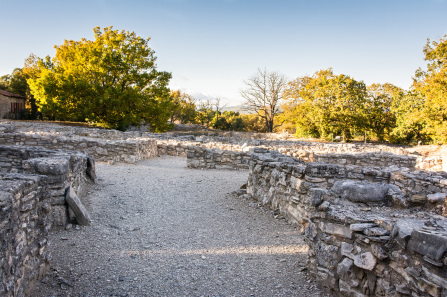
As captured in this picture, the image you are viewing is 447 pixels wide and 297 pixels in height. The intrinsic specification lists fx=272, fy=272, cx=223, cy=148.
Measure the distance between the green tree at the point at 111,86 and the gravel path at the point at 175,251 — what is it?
21.3 m

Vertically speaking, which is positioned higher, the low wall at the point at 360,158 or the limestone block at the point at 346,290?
the low wall at the point at 360,158

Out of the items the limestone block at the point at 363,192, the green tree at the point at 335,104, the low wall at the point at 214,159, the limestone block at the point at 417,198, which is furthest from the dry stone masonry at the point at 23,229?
the green tree at the point at 335,104

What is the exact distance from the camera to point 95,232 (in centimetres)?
513

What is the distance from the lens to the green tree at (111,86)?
27281 mm

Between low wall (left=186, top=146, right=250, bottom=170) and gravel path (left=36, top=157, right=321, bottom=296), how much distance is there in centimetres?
484

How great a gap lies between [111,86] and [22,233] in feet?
90.5

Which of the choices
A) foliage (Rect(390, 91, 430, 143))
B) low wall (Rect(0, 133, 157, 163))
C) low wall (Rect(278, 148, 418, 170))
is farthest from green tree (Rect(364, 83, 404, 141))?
low wall (Rect(0, 133, 157, 163))

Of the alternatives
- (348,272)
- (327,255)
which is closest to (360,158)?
(327,255)

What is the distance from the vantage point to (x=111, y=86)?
28000 millimetres

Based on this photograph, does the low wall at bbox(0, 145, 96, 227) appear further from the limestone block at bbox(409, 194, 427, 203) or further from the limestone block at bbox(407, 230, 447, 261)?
the limestone block at bbox(409, 194, 427, 203)

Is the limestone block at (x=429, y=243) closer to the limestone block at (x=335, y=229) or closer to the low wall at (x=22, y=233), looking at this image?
the limestone block at (x=335, y=229)

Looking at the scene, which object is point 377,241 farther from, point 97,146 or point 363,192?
point 97,146

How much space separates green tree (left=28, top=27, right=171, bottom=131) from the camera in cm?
2728

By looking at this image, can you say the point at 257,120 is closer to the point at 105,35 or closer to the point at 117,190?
the point at 105,35
